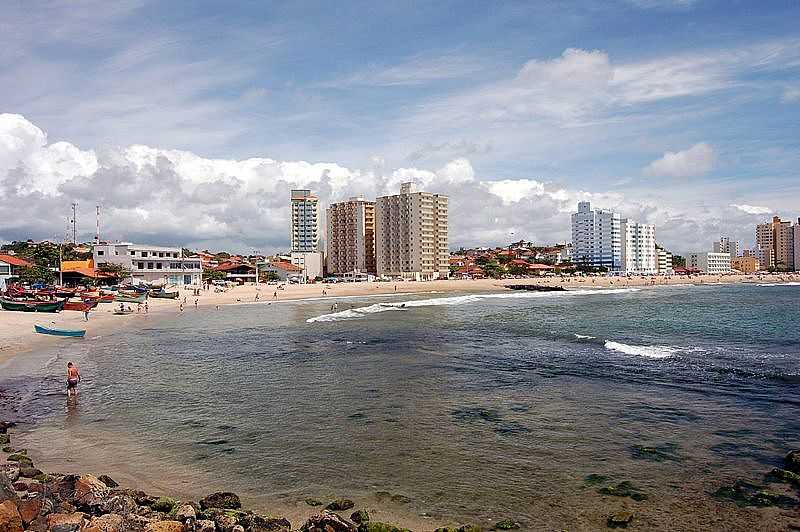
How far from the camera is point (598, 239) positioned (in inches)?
7013

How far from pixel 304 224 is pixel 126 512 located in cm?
15669

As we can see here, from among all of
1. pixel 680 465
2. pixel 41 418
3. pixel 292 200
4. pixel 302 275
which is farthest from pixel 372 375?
pixel 292 200

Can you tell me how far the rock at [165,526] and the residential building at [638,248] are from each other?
179 metres

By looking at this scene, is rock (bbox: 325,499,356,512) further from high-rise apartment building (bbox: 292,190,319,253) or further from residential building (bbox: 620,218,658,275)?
residential building (bbox: 620,218,658,275)

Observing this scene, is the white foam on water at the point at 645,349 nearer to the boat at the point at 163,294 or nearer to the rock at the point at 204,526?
the rock at the point at 204,526

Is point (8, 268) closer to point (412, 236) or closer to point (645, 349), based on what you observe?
point (645, 349)

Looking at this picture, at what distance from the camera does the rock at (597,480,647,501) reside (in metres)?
11.3

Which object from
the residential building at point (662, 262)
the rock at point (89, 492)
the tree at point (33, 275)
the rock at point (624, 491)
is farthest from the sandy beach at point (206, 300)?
the residential building at point (662, 262)

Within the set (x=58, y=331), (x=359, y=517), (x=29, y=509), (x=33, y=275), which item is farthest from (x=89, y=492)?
(x=33, y=275)

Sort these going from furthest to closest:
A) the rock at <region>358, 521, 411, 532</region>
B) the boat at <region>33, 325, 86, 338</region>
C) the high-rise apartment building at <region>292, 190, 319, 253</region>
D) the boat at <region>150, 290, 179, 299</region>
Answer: the high-rise apartment building at <region>292, 190, 319, 253</region> < the boat at <region>150, 290, 179, 299</region> < the boat at <region>33, 325, 86, 338</region> < the rock at <region>358, 521, 411, 532</region>

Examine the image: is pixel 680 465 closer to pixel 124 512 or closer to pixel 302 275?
pixel 124 512

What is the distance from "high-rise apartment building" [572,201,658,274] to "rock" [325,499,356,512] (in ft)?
566

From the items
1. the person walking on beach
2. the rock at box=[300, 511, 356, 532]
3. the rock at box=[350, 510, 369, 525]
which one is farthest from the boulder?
the person walking on beach

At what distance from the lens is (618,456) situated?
13617mm
